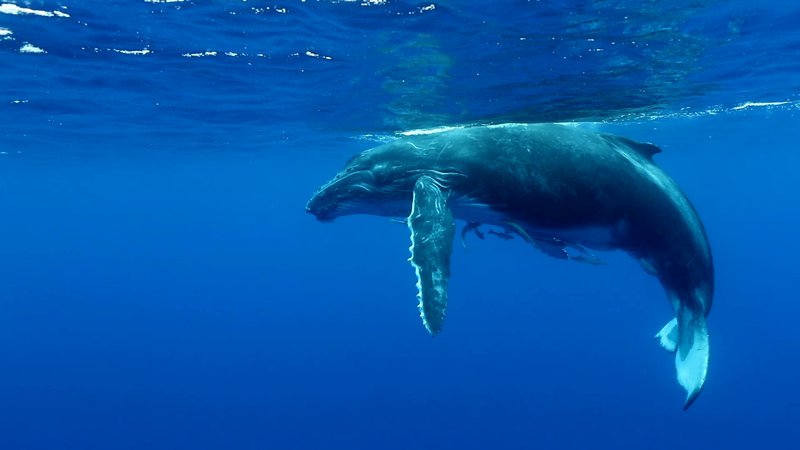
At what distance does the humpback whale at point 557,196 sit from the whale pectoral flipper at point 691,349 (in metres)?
0.01

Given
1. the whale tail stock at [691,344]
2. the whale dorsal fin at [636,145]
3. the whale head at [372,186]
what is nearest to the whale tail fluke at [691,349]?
the whale tail stock at [691,344]

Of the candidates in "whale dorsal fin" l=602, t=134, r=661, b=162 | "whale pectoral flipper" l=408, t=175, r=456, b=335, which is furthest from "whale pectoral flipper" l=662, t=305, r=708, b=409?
"whale pectoral flipper" l=408, t=175, r=456, b=335

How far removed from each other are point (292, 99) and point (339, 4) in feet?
30.8

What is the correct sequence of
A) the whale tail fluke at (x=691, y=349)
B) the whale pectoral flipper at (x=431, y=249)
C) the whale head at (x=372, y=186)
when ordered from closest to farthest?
the whale pectoral flipper at (x=431, y=249) < the whale tail fluke at (x=691, y=349) < the whale head at (x=372, y=186)

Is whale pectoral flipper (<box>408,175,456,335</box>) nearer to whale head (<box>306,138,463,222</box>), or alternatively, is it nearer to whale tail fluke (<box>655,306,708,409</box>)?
whale head (<box>306,138,463,222</box>)

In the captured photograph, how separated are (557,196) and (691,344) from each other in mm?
2794

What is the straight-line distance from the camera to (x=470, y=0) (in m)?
10.9

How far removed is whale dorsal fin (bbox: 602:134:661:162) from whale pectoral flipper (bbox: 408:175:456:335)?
2980 mm

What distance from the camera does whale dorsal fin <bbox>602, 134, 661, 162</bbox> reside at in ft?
27.8

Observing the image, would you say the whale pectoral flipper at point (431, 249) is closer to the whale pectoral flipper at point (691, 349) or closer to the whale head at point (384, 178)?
the whale head at point (384, 178)

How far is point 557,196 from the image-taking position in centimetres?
727

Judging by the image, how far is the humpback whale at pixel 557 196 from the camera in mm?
7324

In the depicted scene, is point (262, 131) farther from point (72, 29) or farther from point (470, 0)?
point (470, 0)

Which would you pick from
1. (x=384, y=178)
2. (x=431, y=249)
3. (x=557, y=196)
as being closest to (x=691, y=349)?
(x=557, y=196)
